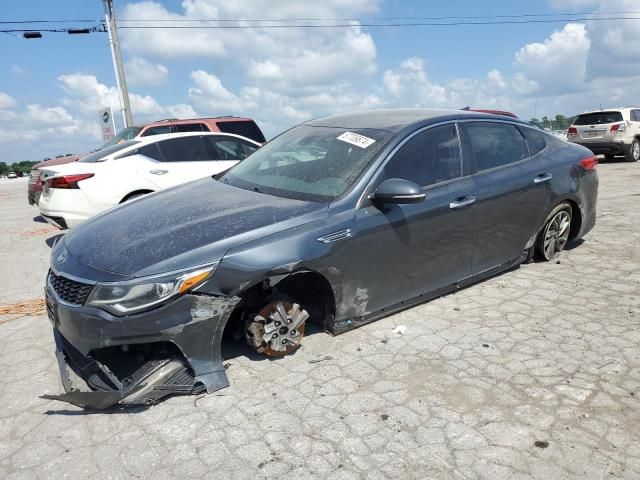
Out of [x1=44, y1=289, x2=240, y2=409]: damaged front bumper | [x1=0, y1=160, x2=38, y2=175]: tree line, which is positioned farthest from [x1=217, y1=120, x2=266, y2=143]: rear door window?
[x1=0, y1=160, x2=38, y2=175]: tree line

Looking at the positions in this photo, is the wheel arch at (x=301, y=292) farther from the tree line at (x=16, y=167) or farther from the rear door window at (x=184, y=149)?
the tree line at (x=16, y=167)

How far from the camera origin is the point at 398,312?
404cm

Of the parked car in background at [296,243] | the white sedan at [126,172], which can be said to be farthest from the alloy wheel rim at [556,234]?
the white sedan at [126,172]

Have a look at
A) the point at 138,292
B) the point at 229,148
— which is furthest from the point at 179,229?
the point at 229,148

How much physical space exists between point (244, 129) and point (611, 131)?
11410mm

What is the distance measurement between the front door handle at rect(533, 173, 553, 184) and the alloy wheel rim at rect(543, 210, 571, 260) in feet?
1.61

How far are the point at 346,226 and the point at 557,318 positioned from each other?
1.93 metres

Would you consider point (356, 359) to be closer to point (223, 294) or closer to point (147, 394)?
point (223, 294)

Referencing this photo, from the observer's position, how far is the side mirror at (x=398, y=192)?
337 cm

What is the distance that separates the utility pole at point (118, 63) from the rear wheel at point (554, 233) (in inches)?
747

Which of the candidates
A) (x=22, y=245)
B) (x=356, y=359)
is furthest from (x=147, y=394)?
(x=22, y=245)

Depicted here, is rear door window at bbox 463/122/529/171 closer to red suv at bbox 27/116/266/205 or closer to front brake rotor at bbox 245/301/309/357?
front brake rotor at bbox 245/301/309/357

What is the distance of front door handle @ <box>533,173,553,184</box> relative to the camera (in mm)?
4672

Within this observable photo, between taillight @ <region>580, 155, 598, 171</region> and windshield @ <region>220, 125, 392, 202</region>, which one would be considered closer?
windshield @ <region>220, 125, 392, 202</region>
